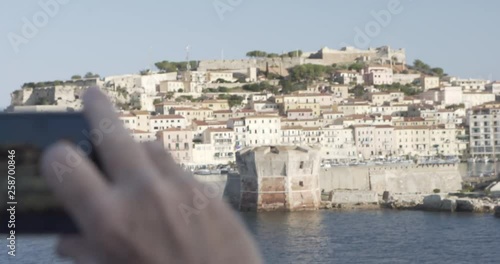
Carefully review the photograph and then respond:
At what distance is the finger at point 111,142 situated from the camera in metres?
0.58

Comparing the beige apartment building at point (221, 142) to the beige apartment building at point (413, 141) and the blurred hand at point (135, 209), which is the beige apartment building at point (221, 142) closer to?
the beige apartment building at point (413, 141)

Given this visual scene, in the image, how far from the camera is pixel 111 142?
1.91ft

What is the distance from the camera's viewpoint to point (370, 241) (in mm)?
12953

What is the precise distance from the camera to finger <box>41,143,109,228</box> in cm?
56

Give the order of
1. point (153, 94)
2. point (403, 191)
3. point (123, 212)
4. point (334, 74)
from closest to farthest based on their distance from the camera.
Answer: point (123, 212) → point (403, 191) → point (153, 94) → point (334, 74)

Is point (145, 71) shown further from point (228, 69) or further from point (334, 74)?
point (334, 74)

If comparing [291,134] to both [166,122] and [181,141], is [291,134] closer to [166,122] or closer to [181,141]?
[166,122]

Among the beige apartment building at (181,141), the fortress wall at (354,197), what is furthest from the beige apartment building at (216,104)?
the fortress wall at (354,197)

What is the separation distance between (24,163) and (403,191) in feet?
61.7

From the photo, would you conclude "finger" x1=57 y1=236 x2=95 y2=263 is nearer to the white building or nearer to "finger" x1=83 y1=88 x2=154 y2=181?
"finger" x1=83 y1=88 x2=154 y2=181

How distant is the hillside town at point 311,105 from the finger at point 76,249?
18785 millimetres

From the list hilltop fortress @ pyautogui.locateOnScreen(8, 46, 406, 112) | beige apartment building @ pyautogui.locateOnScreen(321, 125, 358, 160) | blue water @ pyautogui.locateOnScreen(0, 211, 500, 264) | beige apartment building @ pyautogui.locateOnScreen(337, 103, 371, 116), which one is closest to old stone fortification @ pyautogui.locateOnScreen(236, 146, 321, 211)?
blue water @ pyautogui.locateOnScreen(0, 211, 500, 264)

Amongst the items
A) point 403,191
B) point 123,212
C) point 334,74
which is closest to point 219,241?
point 123,212

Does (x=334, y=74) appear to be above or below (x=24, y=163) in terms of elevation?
above
